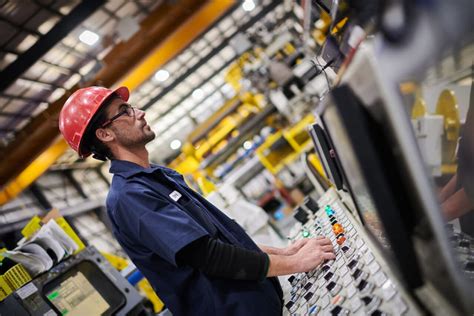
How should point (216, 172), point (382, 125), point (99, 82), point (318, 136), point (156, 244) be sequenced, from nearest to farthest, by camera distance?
1. point (382, 125)
2. point (156, 244)
3. point (318, 136)
4. point (99, 82)
5. point (216, 172)

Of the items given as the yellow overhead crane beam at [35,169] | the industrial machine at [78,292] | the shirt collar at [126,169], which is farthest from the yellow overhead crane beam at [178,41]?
the shirt collar at [126,169]

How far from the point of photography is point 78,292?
264cm

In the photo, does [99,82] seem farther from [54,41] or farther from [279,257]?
[279,257]

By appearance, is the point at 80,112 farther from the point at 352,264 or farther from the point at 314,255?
the point at 352,264

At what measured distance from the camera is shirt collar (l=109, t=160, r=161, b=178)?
1.61m

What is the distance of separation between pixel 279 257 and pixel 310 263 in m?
0.14

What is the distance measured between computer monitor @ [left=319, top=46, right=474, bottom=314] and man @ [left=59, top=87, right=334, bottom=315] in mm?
678

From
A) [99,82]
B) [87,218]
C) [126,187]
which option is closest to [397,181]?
[126,187]

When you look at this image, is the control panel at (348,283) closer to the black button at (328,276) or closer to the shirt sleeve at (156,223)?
the black button at (328,276)

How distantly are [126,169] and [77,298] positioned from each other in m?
1.56

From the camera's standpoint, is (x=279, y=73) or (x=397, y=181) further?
(x=279, y=73)

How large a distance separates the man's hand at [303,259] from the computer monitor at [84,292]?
5.94 feet

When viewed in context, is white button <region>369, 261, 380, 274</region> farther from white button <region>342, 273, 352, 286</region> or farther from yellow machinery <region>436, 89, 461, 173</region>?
yellow machinery <region>436, 89, 461, 173</region>

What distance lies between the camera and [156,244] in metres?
1.40
